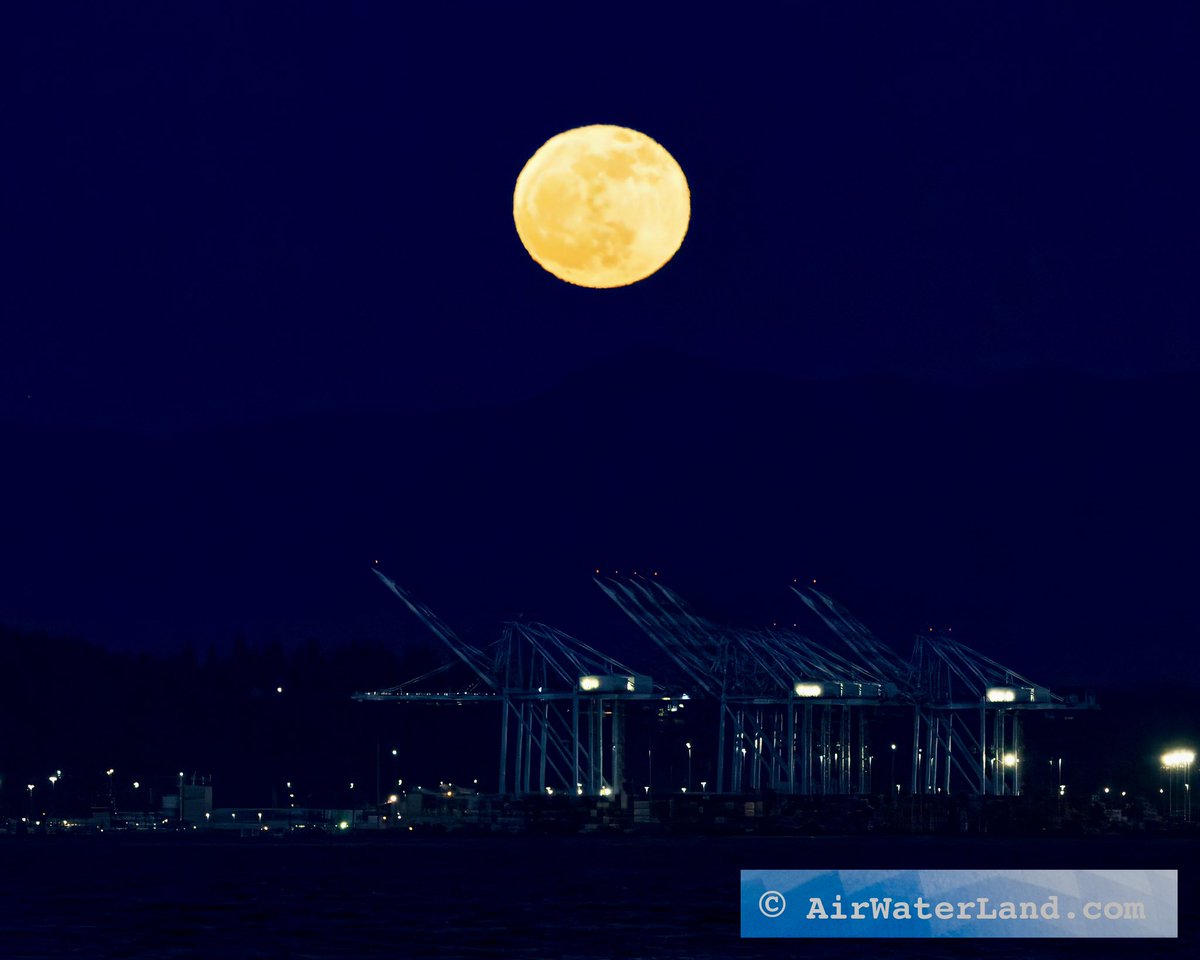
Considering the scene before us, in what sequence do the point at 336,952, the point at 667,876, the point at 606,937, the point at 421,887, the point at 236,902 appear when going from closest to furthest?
the point at 336,952
the point at 606,937
the point at 236,902
the point at 421,887
the point at 667,876

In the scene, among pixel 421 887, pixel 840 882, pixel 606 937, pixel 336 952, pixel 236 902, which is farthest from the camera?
pixel 421 887

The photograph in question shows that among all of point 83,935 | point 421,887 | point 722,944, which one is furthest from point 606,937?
point 421,887

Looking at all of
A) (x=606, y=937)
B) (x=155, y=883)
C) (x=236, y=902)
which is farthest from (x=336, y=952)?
(x=155, y=883)

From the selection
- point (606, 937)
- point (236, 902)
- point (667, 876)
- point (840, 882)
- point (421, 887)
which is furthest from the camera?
point (667, 876)

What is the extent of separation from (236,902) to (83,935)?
31.5 m

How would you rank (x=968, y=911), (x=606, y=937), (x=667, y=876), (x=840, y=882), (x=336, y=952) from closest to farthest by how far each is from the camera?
1. (x=336, y=952)
2. (x=606, y=937)
3. (x=840, y=882)
4. (x=968, y=911)
5. (x=667, y=876)

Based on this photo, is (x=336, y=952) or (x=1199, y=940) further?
(x=1199, y=940)

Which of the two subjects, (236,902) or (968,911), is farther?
(236,902)

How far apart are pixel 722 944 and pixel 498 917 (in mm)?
24613

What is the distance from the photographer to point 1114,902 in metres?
150

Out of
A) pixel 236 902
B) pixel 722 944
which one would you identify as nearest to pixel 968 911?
pixel 722 944

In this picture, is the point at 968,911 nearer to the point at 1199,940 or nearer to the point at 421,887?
the point at 1199,940

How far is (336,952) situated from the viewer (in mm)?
116000

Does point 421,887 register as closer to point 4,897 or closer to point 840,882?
point 4,897
